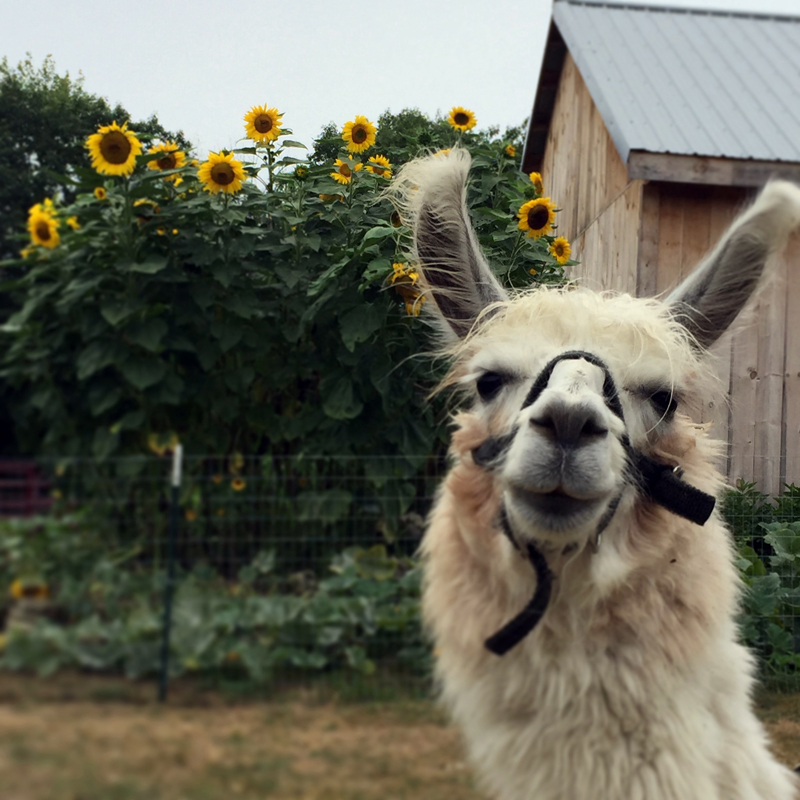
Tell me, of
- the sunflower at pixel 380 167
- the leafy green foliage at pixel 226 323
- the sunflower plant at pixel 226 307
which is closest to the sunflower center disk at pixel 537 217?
the sunflower plant at pixel 226 307

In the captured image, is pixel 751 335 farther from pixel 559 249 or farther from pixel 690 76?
pixel 690 76

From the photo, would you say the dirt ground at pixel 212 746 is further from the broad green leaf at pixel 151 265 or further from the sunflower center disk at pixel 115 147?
the sunflower center disk at pixel 115 147

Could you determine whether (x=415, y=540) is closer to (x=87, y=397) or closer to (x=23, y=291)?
(x=87, y=397)

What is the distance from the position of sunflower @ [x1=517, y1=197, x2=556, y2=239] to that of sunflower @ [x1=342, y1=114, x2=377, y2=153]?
688mm

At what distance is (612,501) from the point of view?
1908 millimetres

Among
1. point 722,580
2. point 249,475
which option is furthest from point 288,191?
point 722,580

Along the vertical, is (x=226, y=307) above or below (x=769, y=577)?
above

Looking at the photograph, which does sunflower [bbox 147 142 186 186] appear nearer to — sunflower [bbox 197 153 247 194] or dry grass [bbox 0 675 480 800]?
sunflower [bbox 197 153 247 194]

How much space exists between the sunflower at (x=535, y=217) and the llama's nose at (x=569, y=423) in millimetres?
1610

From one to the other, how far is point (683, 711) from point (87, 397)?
1.60 metres

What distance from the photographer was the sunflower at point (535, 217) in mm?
3172

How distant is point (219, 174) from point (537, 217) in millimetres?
1406

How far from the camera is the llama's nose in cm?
172

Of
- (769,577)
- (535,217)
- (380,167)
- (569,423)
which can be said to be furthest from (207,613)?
(769,577)
